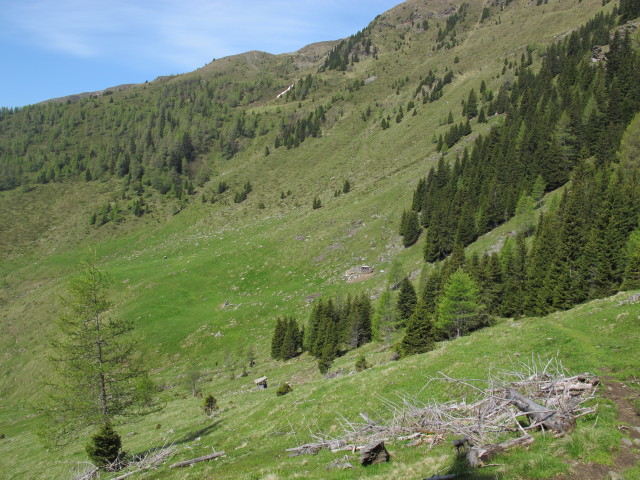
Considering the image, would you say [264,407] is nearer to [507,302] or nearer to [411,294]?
[411,294]

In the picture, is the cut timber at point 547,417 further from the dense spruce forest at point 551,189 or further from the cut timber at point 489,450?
the dense spruce forest at point 551,189

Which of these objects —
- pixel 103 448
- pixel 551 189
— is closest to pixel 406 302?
pixel 103 448

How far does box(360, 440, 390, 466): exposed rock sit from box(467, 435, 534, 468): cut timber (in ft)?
9.12

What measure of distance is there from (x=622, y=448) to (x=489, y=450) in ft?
10.3

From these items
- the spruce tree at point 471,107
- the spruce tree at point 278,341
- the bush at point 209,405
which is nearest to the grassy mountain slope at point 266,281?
the bush at point 209,405

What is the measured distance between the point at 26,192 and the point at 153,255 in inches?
4580

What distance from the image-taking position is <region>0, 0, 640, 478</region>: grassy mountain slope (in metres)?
19.1

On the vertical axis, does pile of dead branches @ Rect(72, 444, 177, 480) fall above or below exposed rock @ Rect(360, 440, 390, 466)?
below

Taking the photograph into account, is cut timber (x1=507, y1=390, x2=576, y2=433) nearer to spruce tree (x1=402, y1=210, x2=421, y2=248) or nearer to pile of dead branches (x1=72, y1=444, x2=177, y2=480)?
pile of dead branches (x1=72, y1=444, x2=177, y2=480)

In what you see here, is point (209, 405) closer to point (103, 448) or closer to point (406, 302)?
point (103, 448)

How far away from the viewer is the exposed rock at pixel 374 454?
1085 cm

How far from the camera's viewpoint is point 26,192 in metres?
178

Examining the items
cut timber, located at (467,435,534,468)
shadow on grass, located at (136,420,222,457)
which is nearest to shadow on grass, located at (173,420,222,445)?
shadow on grass, located at (136,420,222,457)

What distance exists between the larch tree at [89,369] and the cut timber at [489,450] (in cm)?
2156
